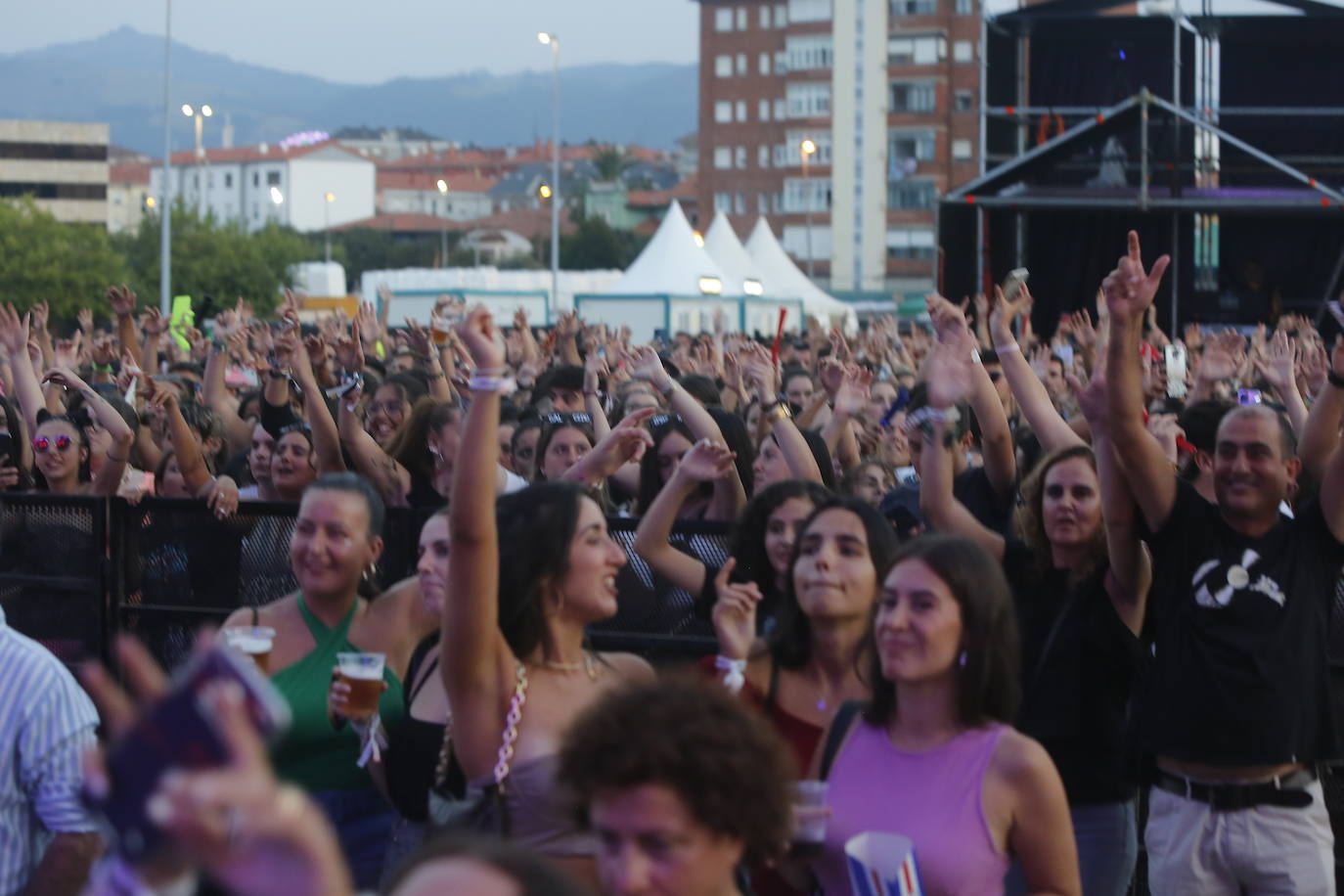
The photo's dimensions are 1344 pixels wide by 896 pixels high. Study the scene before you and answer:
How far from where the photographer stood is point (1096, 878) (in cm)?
498

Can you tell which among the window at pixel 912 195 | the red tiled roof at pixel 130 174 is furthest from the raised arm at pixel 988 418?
the red tiled roof at pixel 130 174

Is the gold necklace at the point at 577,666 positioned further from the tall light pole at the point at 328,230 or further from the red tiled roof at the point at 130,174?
the red tiled roof at the point at 130,174

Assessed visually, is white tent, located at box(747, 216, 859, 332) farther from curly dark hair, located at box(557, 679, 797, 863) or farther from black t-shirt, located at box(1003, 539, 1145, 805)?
curly dark hair, located at box(557, 679, 797, 863)

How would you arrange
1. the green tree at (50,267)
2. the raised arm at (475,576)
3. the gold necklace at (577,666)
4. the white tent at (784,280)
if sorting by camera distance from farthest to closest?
the green tree at (50,267) < the white tent at (784,280) < the gold necklace at (577,666) < the raised arm at (475,576)

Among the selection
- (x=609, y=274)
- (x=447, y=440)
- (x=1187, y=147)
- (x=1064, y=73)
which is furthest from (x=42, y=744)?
(x=609, y=274)

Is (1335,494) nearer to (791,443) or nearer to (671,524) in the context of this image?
(671,524)

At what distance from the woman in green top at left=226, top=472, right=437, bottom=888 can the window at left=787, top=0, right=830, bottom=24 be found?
100305 millimetres

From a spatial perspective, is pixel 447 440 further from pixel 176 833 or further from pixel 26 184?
pixel 26 184

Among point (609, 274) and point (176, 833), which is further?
point (609, 274)

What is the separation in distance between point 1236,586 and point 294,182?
181 metres

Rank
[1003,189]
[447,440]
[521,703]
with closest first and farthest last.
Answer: [521,703] < [447,440] < [1003,189]

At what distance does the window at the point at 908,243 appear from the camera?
93.1m

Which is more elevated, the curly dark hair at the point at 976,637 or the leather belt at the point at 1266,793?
the curly dark hair at the point at 976,637

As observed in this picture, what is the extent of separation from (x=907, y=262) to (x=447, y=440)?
288 ft
